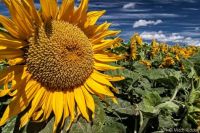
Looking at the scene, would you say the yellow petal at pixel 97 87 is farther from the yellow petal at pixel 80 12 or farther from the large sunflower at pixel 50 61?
the yellow petal at pixel 80 12

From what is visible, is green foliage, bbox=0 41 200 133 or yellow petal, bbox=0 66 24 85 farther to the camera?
green foliage, bbox=0 41 200 133

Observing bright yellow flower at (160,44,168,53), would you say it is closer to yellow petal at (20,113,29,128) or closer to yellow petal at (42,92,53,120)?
yellow petal at (42,92,53,120)

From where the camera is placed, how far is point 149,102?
267 cm

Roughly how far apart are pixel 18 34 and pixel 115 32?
632mm

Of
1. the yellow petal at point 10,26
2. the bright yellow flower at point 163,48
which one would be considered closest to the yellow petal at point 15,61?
the yellow petal at point 10,26

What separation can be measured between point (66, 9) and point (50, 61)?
0.29m

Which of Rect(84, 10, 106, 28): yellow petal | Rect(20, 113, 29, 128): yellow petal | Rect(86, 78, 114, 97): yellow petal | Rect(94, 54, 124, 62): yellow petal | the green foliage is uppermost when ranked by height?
Rect(84, 10, 106, 28): yellow petal

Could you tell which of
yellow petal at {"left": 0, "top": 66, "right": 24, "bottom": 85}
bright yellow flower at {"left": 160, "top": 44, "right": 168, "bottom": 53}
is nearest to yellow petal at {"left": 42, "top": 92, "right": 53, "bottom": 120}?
yellow petal at {"left": 0, "top": 66, "right": 24, "bottom": 85}

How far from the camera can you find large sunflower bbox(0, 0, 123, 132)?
92.4 inches

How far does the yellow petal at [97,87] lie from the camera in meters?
2.68

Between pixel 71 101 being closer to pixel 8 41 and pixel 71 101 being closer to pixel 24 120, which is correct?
pixel 24 120

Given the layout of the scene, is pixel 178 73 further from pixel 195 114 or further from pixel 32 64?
pixel 32 64

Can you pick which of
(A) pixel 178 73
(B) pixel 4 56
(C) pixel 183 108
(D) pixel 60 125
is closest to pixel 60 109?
(D) pixel 60 125

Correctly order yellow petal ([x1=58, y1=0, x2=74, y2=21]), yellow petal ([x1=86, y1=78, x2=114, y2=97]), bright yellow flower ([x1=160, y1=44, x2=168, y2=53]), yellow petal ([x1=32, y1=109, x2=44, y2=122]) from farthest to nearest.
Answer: bright yellow flower ([x1=160, y1=44, x2=168, y2=53]), yellow petal ([x1=86, y1=78, x2=114, y2=97]), yellow petal ([x1=58, y1=0, x2=74, y2=21]), yellow petal ([x1=32, y1=109, x2=44, y2=122])
